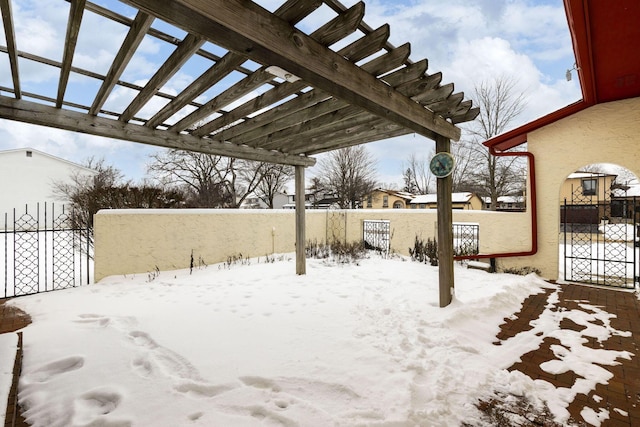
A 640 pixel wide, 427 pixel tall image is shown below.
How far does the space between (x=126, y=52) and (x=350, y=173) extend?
18983 mm

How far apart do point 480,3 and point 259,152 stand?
466 cm

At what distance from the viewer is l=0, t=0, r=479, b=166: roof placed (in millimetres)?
1833

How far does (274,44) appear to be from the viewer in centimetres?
190

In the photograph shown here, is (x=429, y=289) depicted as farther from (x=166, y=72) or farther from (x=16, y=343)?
(x=16, y=343)

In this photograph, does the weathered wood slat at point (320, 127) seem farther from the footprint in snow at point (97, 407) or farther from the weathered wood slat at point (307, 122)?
the footprint in snow at point (97, 407)

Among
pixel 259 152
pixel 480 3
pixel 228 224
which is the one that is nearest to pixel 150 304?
pixel 259 152

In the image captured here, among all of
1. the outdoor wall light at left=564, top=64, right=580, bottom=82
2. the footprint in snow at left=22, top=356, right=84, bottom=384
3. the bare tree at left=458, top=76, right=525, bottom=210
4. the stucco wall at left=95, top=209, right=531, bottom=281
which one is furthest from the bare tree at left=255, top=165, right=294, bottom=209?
the footprint in snow at left=22, top=356, right=84, bottom=384

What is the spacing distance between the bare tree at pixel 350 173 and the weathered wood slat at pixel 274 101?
15.9 m

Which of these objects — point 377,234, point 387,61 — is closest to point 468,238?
point 377,234

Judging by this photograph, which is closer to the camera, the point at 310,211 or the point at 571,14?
the point at 571,14

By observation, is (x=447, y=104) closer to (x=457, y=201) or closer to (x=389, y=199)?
(x=457, y=201)

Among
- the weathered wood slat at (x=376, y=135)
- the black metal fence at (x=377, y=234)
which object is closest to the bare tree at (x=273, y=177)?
the black metal fence at (x=377, y=234)

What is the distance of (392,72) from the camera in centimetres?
277

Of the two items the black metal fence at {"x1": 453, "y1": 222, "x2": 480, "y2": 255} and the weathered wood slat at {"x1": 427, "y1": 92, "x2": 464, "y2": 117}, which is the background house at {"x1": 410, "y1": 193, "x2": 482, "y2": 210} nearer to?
the black metal fence at {"x1": 453, "y1": 222, "x2": 480, "y2": 255}
